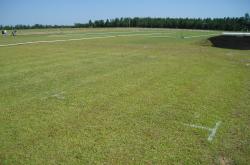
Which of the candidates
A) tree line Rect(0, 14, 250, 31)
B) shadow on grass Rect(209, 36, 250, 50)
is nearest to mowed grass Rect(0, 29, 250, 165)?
shadow on grass Rect(209, 36, 250, 50)

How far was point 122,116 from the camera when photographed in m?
5.19

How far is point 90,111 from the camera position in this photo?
5.45m

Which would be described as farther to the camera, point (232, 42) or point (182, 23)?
point (182, 23)

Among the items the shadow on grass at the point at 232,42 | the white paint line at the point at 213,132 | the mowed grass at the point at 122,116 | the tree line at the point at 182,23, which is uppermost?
the tree line at the point at 182,23

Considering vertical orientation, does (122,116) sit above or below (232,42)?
below

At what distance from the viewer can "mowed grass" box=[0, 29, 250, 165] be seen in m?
3.71

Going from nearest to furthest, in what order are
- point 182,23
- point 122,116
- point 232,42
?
1. point 122,116
2. point 232,42
3. point 182,23

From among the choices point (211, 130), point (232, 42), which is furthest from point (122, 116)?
point (232, 42)

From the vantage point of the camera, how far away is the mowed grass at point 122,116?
371 centimetres

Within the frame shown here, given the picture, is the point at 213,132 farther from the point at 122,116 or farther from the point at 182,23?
the point at 182,23

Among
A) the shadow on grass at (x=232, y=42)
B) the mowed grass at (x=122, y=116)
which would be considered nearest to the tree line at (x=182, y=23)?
the shadow on grass at (x=232, y=42)

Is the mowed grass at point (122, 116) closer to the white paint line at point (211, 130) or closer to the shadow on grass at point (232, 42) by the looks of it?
the white paint line at point (211, 130)

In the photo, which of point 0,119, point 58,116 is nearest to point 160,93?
point 58,116

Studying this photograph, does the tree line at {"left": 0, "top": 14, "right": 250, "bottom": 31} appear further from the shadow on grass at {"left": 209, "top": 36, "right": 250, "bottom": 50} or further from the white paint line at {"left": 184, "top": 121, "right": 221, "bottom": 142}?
the white paint line at {"left": 184, "top": 121, "right": 221, "bottom": 142}
